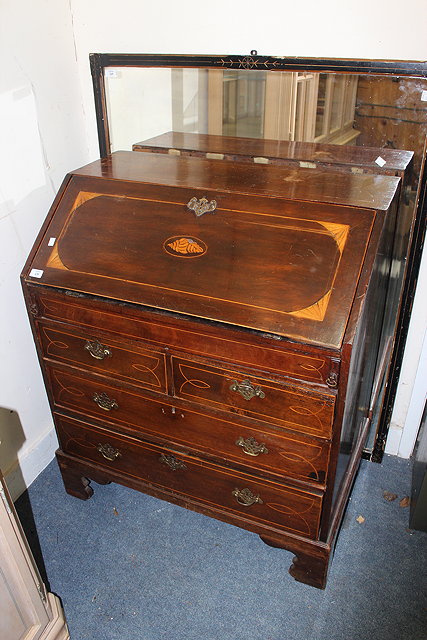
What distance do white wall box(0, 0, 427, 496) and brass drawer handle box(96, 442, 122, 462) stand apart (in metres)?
0.41

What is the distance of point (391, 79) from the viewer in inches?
64.5

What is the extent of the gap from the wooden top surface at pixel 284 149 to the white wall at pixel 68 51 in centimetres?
29

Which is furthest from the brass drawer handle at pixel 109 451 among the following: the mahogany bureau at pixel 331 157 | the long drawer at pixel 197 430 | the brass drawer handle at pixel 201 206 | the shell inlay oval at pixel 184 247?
the mahogany bureau at pixel 331 157

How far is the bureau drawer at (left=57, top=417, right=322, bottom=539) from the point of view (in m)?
1.69

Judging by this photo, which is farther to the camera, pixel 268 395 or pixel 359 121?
pixel 359 121

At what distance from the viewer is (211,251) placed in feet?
5.02

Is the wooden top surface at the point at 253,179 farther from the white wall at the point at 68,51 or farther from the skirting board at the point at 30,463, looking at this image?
the skirting board at the point at 30,463

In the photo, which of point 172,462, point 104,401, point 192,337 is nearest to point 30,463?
point 104,401

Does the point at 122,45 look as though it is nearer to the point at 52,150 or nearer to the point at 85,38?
the point at 85,38

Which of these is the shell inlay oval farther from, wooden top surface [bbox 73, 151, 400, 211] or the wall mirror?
the wall mirror

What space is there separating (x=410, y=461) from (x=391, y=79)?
62.0 inches

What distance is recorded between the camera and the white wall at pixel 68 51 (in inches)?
63.5

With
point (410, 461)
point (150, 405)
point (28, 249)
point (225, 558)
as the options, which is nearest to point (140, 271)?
point (150, 405)

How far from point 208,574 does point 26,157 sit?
5.36ft
